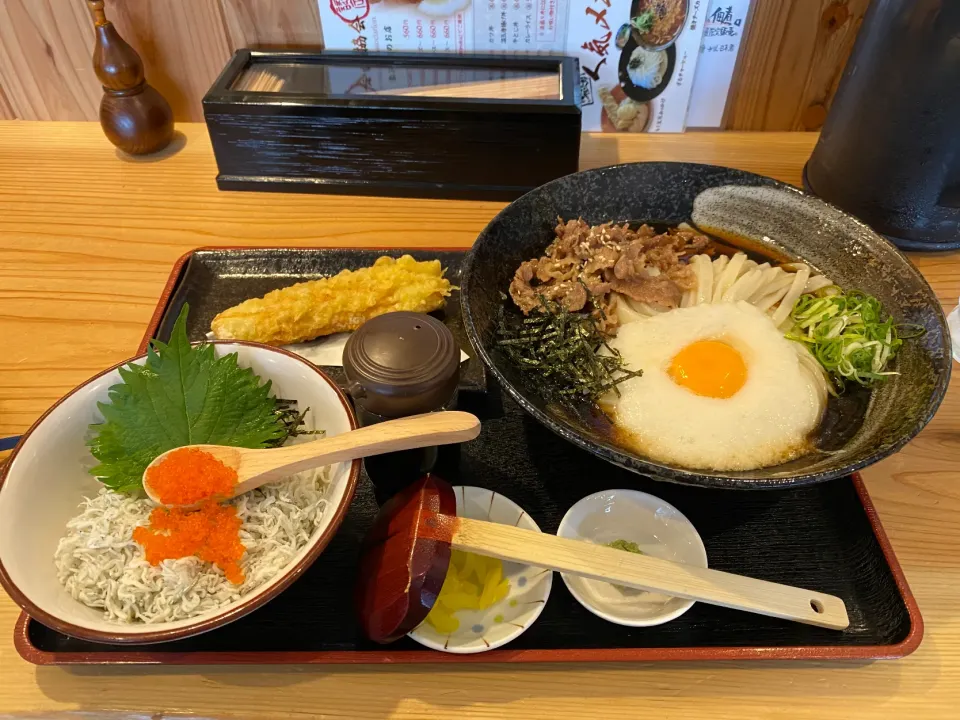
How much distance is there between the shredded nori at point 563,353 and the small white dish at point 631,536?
254 mm

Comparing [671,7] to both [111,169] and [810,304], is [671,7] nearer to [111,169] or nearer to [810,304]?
[810,304]

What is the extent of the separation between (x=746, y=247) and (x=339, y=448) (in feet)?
4.39

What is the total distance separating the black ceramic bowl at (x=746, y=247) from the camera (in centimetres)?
132

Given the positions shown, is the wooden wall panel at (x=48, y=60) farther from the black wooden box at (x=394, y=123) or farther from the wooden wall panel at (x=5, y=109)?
the black wooden box at (x=394, y=123)

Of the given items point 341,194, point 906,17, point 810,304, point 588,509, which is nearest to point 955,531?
point 810,304

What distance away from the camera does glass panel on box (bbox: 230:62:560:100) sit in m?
→ 2.20

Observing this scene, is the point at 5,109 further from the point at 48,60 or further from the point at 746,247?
the point at 746,247

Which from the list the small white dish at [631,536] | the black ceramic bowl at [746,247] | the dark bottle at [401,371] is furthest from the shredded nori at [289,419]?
the small white dish at [631,536]

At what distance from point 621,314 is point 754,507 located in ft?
1.93

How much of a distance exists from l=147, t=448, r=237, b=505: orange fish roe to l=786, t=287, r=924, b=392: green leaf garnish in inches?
54.8

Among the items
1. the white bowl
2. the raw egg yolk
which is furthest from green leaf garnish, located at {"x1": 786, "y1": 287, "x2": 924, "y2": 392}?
the white bowl

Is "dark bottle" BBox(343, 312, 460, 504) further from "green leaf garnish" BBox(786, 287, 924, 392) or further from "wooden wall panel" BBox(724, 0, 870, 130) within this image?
"wooden wall panel" BBox(724, 0, 870, 130)

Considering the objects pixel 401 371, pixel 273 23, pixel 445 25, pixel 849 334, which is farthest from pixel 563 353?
pixel 273 23

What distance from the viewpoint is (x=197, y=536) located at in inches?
48.5
